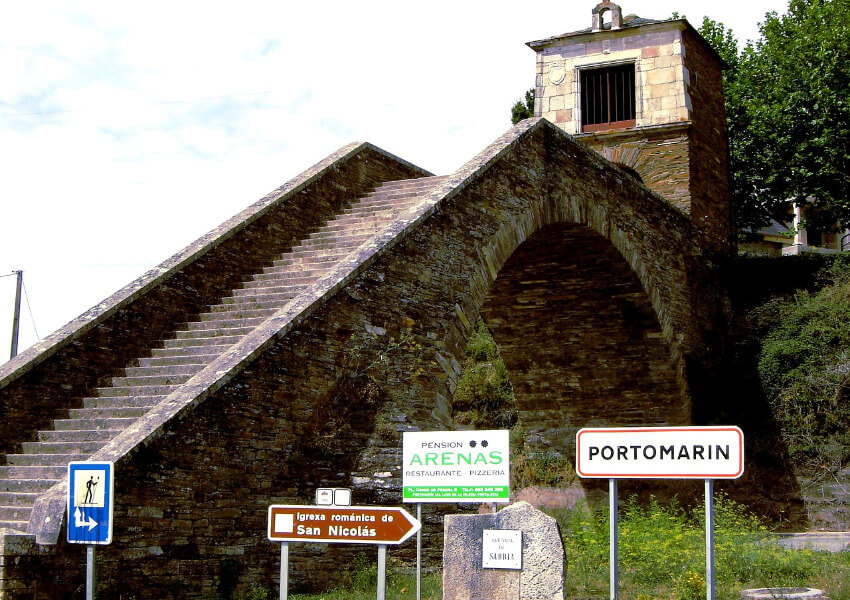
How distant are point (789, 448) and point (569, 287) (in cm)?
512

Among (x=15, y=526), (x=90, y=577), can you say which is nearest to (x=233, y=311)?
(x=15, y=526)

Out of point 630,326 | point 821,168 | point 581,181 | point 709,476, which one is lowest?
point 709,476

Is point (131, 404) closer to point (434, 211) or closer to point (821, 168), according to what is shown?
point (434, 211)

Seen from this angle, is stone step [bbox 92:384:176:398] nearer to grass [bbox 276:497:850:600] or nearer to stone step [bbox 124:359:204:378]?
stone step [bbox 124:359:204:378]

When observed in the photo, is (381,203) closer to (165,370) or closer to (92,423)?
(165,370)

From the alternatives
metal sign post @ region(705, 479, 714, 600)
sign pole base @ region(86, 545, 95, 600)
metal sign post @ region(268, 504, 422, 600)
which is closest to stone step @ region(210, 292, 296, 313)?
metal sign post @ region(268, 504, 422, 600)

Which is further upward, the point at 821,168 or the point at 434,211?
the point at 821,168

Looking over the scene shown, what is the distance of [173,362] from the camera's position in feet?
34.5

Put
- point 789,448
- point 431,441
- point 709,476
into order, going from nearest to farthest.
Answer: point 709,476, point 431,441, point 789,448

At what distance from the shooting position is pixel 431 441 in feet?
26.6

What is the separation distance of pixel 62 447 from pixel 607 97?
1578 centimetres

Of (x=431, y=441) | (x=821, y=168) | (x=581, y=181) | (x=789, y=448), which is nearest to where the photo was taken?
(x=431, y=441)

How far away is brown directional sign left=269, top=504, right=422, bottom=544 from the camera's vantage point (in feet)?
20.7

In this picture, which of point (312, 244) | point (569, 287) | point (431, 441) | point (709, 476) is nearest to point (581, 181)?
point (569, 287)
